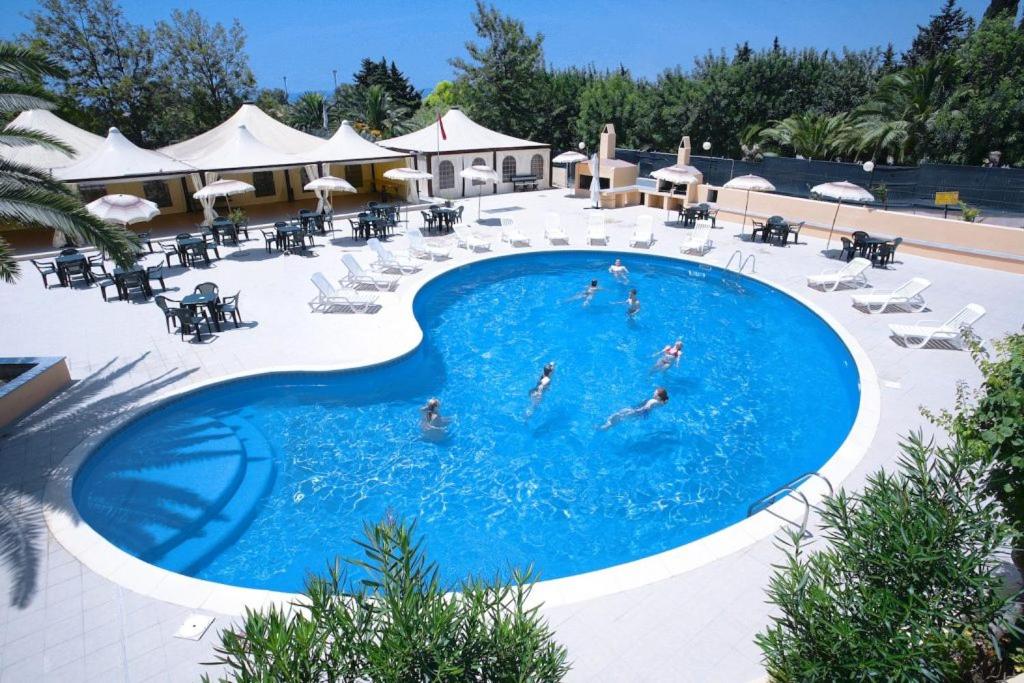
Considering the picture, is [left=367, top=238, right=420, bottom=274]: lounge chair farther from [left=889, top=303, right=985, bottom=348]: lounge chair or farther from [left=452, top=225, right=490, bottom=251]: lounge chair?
[left=889, top=303, right=985, bottom=348]: lounge chair

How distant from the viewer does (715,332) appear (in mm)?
13789

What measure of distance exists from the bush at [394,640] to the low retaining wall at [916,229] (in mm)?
19647

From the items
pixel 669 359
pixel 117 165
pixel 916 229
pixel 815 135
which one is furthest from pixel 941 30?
pixel 117 165

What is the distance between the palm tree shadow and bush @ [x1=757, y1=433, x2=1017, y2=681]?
23.3 ft

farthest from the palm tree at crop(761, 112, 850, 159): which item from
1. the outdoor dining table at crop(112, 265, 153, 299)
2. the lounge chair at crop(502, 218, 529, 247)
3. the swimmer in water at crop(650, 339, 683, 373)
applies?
the outdoor dining table at crop(112, 265, 153, 299)

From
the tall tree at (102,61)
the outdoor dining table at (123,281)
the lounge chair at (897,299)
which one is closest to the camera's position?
the lounge chair at (897,299)

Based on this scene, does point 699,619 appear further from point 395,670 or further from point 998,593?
point 395,670

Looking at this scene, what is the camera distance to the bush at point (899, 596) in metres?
3.53

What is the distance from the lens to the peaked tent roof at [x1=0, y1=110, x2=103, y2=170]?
A: 18.4m

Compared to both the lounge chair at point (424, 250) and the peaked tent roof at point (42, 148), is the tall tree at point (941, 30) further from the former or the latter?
the peaked tent roof at point (42, 148)

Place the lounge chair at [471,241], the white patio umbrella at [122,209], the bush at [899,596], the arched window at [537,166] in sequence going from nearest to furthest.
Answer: the bush at [899,596], the white patio umbrella at [122,209], the lounge chair at [471,241], the arched window at [537,166]

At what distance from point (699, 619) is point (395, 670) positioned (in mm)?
3391

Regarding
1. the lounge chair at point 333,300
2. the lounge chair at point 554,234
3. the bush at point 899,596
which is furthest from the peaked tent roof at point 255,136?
the bush at point 899,596

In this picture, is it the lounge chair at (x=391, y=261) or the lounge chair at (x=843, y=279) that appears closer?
the lounge chair at (x=843, y=279)
